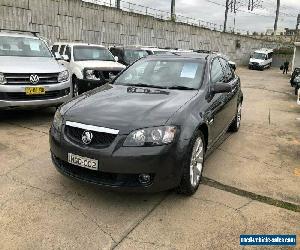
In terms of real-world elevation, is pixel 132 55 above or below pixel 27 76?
above

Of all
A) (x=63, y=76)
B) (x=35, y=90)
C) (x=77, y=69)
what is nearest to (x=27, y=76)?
(x=35, y=90)

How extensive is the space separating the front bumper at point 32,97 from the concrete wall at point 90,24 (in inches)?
311

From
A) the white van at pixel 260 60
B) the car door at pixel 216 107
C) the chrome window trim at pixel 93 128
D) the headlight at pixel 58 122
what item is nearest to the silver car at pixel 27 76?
the headlight at pixel 58 122

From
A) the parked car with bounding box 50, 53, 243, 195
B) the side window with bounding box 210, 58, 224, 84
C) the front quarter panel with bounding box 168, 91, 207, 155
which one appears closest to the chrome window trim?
the parked car with bounding box 50, 53, 243, 195

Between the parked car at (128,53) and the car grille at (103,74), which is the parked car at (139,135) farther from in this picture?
the parked car at (128,53)

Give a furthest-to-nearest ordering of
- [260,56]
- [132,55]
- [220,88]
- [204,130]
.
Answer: [260,56]
[132,55]
[220,88]
[204,130]

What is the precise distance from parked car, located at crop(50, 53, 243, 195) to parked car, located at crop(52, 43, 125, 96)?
160 inches

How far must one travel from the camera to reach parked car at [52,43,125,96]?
880 cm

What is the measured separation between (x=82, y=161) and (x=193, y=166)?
1263 mm

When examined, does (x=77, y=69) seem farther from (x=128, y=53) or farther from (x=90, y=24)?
(x=90, y=24)

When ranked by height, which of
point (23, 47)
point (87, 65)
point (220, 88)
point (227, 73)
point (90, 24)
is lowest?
point (87, 65)

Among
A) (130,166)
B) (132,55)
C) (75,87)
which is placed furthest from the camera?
(132,55)

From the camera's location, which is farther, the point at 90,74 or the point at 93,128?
the point at 90,74

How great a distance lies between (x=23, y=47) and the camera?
296 inches
